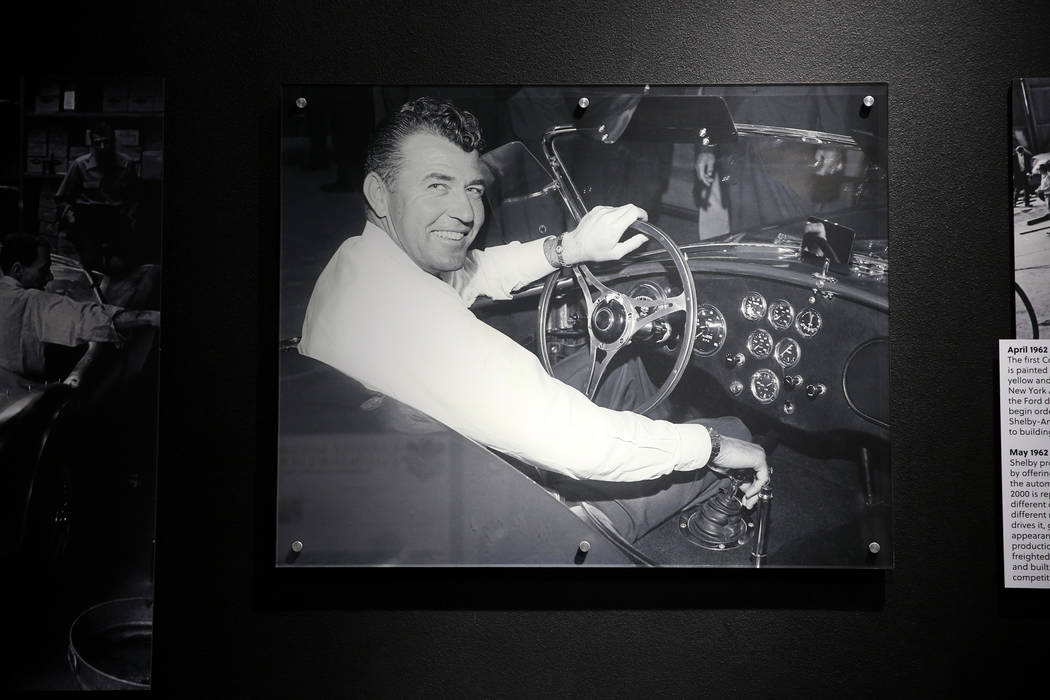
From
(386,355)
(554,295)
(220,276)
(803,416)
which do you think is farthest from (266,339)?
(803,416)

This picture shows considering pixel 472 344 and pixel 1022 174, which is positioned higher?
pixel 1022 174

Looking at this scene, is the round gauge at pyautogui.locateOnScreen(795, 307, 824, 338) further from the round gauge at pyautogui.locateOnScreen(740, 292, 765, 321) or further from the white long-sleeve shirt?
the white long-sleeve shirt

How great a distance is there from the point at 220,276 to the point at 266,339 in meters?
0.19

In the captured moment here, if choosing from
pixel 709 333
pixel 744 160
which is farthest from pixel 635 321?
pixel 744 160

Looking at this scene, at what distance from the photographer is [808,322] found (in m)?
1.81

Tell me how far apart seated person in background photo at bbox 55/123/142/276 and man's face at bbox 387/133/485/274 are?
61 centimetres

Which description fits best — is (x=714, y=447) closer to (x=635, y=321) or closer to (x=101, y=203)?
(x=635, y=321)

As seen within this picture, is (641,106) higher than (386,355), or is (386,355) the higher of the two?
(641,106)

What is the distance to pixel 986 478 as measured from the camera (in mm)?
1853

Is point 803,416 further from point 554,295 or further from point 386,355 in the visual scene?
point 386,355

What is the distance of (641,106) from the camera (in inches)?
72.2

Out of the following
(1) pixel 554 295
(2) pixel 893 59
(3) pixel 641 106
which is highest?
(2) pixel 893 59

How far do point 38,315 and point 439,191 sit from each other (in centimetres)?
97

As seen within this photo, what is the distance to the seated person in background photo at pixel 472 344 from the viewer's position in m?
1.80
